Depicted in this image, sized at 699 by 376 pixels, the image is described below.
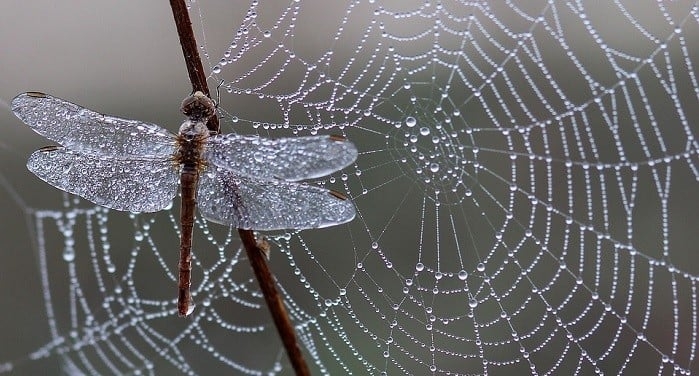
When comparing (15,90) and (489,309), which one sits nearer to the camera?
(489,309)

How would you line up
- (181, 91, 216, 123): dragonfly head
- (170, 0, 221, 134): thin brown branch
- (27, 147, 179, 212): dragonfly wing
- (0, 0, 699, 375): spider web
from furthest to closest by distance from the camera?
(0, 0, 699, 375): spider web < (27, 147, 179, 212): dragonfly wing < (181, 91, 216, 123): dragonfly head < (170, 0, 221, 134): thin brown branch

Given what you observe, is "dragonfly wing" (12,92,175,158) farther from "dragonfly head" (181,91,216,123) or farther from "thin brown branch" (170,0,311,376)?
"thin brown branch" (170,0,311,376)

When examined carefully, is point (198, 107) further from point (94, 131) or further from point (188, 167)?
point (94, 131)

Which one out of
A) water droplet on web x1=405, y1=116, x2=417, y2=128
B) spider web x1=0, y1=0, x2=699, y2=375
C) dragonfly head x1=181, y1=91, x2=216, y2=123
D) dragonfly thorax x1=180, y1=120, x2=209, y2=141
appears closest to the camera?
dragonfly head x1=181, y1=91, x2=216, y2=123

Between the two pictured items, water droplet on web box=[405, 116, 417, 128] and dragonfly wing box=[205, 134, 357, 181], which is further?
water droplet on web box=[405, 116, 417, 128]

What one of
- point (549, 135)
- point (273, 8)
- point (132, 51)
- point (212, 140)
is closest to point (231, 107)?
point (273, 8)

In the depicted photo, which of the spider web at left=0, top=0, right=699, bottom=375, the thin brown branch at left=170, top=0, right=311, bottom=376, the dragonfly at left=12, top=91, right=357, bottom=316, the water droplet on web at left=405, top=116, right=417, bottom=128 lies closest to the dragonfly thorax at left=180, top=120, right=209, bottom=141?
the dragonfly at left=12, top=91, right=357, bottom=316

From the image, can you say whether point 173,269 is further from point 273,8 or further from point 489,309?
point 489,309
